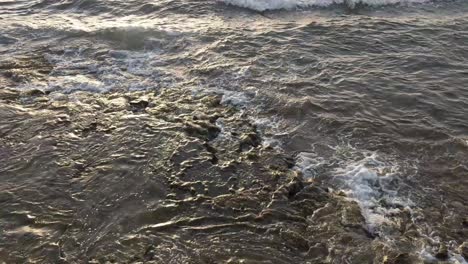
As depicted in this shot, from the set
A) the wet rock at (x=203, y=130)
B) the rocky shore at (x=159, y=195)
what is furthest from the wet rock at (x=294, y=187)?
the wet rock at (x=203, y=130)

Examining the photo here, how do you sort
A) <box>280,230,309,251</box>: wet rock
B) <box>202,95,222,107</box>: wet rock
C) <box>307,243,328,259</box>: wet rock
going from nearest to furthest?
<box>307,243,328,259</box>: wet rock
<box>280,230,309,251</box>: wet rock
<box>202,95,222,107</box>: wet rock

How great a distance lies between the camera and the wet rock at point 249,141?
6797mm

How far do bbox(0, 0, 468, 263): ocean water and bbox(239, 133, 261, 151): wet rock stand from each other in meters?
0.11

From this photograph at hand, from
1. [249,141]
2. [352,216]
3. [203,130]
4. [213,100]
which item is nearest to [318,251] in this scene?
[352,216]

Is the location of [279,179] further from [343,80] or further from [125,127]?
[343,80]

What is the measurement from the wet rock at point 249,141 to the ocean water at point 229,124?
0.11 m

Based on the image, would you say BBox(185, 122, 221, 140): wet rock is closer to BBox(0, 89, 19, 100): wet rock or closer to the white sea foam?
the white sea foam

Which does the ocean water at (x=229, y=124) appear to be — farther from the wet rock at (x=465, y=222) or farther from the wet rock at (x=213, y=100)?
the wet rock at (x=213, y=100)

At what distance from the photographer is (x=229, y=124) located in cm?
734

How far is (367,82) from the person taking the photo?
8531mm

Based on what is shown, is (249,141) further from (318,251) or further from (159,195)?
(318,251)

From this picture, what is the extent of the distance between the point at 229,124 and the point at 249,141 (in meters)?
0.59

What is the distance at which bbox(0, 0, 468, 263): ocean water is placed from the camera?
5.19 metres

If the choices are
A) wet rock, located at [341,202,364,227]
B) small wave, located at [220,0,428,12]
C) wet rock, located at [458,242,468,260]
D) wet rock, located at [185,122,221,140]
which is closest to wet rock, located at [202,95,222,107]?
wet rock, located at [185,122,221,140]
